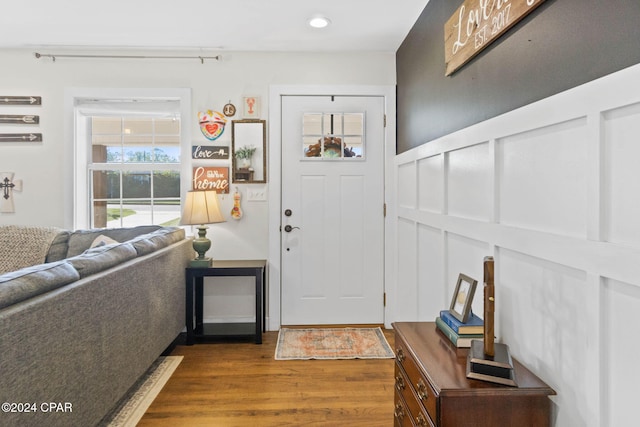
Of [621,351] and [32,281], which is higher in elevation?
[32,281]

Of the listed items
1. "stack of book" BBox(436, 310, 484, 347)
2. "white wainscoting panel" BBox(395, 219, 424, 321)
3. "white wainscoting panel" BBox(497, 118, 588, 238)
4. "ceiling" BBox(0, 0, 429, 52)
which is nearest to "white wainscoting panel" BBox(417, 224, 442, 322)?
"white wainscoting panel" BBox(395, 219, 424, 321)

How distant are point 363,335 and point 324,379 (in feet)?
2.73

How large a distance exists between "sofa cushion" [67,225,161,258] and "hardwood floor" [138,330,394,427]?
972 mm

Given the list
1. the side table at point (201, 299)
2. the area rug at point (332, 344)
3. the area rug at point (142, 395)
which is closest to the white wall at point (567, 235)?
the area rug at point (332, 344)

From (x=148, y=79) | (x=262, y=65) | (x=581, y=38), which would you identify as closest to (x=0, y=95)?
(x=148, y=79)

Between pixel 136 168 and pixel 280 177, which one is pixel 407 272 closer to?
pixel 280 177

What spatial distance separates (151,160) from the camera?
11.7 ft

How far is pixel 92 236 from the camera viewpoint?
10.1 ft

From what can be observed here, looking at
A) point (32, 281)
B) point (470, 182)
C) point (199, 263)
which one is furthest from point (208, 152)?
point (470, 182)

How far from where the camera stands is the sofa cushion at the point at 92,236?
301cm

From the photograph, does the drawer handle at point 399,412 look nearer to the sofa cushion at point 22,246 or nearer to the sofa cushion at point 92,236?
the sofa cushion at point 92,236

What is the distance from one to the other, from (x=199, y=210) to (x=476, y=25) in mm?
2277

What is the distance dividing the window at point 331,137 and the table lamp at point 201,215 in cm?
89

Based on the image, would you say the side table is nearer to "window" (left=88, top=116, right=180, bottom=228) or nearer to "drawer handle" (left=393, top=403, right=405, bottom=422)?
"window" (left=88, top=116, right=180, bottom=228)
